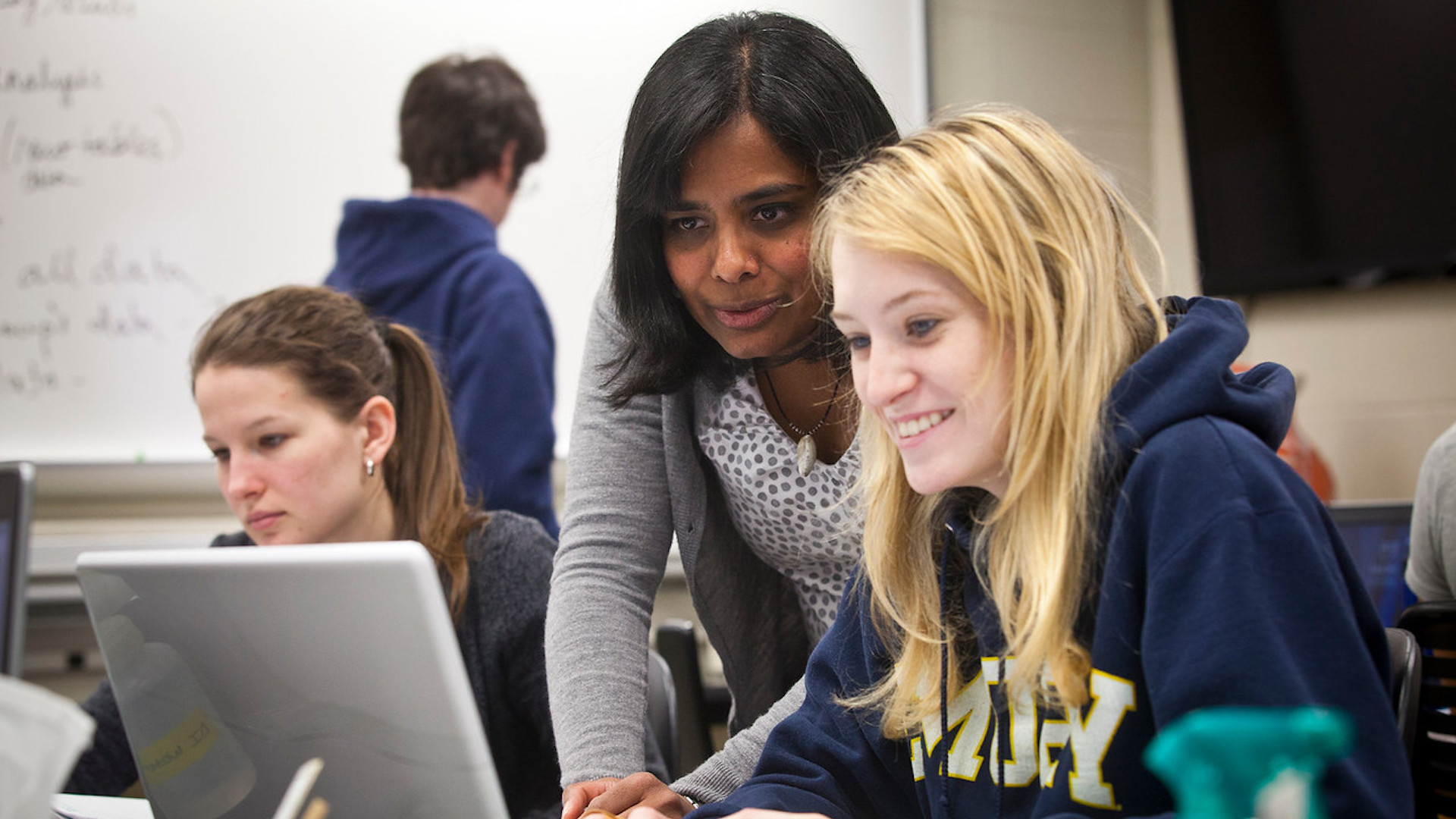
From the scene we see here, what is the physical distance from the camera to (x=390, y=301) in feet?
6.78

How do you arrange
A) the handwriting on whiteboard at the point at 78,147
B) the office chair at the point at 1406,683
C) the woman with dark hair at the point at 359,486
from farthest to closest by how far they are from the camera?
the handwriting on whiteboard at the point at 78,147, the woman with dark hair at the point at 359,486, the office chair at the point at 1406,683

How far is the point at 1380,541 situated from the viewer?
6.36ft

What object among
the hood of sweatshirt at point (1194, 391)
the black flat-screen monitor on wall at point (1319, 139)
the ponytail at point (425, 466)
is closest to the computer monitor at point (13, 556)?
the ponytail at point (425, 466)

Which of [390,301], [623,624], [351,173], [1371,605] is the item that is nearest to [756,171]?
[623,624]

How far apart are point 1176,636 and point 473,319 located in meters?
1.53

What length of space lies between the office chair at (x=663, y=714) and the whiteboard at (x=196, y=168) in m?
1.19

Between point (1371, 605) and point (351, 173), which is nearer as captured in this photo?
point (1371, 605)

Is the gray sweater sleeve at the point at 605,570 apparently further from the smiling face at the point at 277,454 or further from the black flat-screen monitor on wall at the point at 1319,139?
the black flat-screen monitor on wall at the point at 1319,139

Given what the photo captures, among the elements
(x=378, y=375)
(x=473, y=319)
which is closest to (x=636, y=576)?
(x=378, y=375)

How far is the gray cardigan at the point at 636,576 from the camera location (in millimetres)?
1087

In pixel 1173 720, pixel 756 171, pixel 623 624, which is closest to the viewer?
pixel 1173 720

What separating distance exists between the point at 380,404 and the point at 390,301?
64 centimetres

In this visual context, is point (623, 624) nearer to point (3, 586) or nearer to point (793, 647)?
point (793, 647)

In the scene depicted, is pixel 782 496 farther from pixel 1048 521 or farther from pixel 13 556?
pixel 13 556
